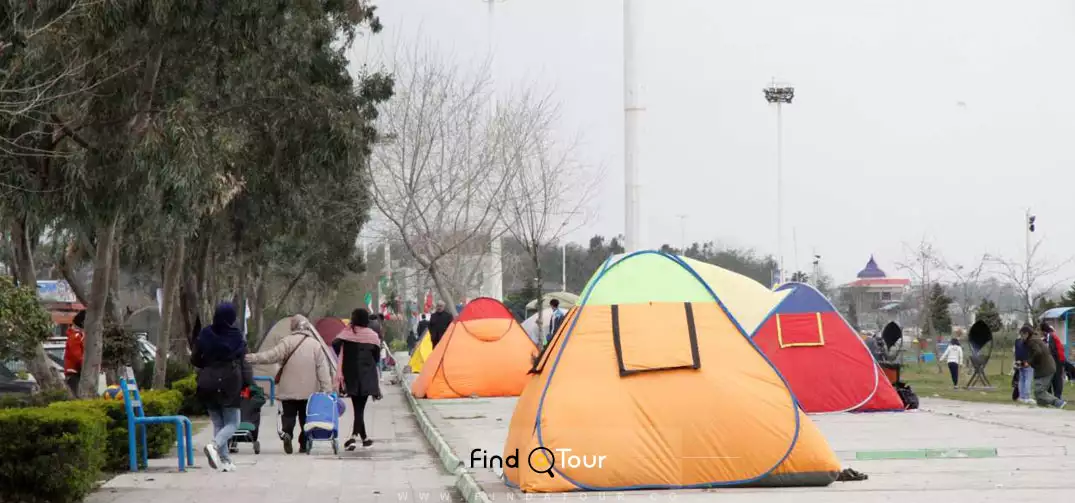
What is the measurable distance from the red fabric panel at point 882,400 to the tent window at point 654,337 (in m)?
9.91

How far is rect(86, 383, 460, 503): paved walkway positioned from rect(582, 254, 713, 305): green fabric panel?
2.24 metres

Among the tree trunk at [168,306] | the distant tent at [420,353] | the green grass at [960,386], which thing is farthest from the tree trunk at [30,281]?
the green grass at [960,386]

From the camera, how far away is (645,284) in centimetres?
1238

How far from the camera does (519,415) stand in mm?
11992

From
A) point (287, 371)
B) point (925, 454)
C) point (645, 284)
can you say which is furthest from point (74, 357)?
point (925, 454)

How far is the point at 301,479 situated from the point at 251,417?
3.14 metres

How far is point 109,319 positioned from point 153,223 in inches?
267

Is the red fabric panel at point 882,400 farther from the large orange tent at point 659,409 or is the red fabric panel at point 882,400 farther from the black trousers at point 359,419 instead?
the large orange tent at point 659,409

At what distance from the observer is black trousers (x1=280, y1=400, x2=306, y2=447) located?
15.8m

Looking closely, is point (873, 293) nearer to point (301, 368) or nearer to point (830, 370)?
point (830, 370)

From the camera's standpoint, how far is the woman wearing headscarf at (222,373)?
47.1 feet

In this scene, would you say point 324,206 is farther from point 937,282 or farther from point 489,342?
point 937,282

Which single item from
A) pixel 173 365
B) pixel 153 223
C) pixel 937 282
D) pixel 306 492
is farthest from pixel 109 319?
pixel 937 282

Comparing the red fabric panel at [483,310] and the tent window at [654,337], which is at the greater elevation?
the red fabric panel at [483,310]
